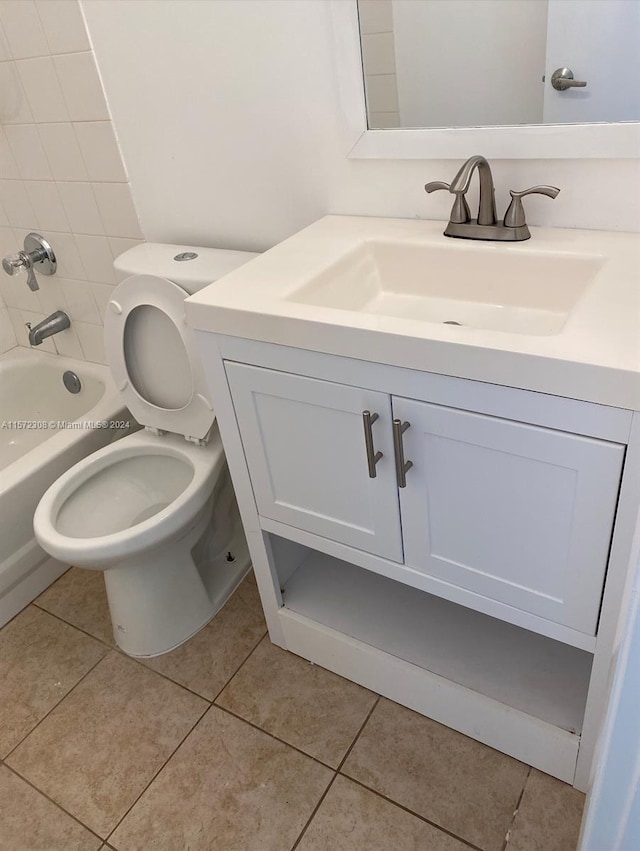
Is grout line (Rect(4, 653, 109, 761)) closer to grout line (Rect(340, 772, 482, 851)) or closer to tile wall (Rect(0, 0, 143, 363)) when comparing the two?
grout line (Rect(340, 772, 482, 851))

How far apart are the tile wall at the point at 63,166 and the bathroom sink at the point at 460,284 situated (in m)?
0.78

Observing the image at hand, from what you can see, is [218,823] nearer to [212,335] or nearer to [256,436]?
[256,436]

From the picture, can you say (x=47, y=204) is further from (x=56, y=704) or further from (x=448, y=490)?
(x=448, y=490)

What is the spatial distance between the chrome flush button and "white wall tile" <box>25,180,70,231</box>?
0.49 m

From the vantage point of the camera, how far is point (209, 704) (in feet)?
4.95

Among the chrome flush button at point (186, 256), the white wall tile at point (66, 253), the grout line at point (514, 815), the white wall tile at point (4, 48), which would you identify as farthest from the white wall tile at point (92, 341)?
the grout line at point (514, 815)

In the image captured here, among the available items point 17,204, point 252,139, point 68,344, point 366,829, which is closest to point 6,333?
point 68,344

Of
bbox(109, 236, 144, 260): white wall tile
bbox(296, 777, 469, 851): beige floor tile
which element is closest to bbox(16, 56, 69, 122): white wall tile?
bbox(109, 236, 144, 260): white wall tile

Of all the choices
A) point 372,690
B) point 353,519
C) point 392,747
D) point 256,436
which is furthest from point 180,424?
point 392,747

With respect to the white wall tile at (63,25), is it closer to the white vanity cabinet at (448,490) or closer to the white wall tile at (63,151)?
the white wall tile at (63,151)

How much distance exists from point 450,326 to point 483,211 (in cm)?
37

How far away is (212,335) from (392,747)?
36.0 inches

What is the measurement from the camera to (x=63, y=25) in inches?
60.1

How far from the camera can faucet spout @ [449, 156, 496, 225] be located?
44.1 inches
